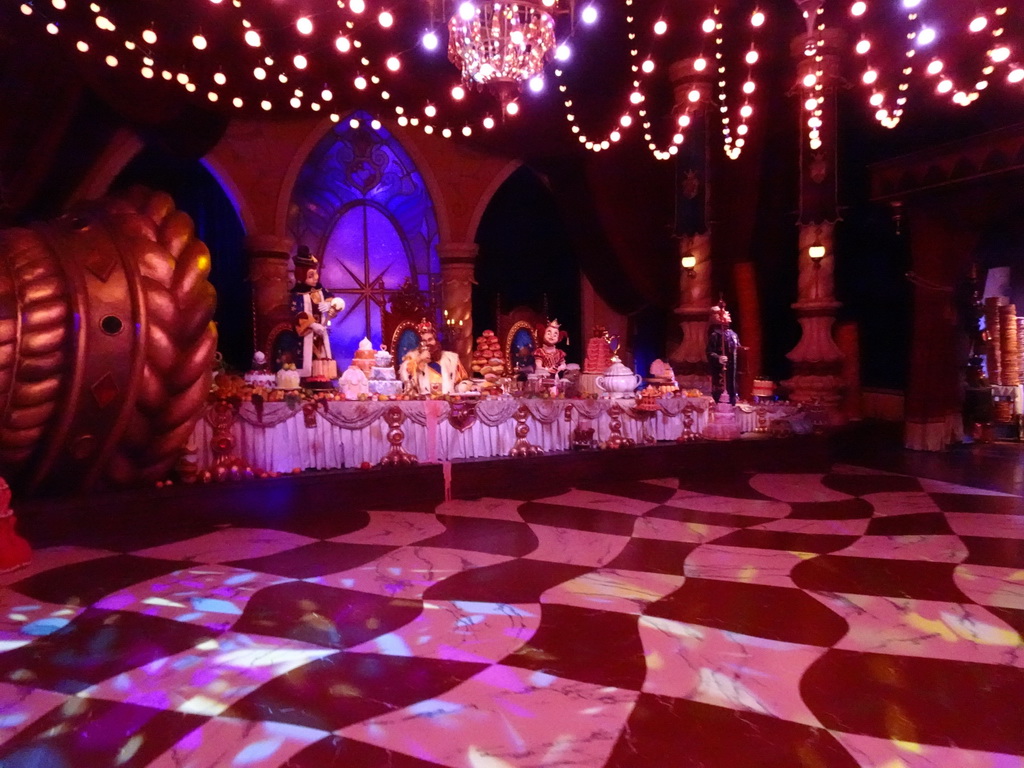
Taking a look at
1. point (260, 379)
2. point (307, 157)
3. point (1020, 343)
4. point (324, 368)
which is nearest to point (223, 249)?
point (307, 157)

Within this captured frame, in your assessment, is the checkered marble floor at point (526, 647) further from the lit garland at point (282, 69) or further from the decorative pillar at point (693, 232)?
the decorative pillar at point (693, 232)

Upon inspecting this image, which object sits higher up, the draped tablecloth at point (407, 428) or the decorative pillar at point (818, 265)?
the decorative pillar at point (818, 265)

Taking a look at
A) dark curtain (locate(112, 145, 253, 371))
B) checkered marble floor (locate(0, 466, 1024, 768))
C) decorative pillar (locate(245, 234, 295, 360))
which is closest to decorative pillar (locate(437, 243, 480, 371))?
decorative pillar (locate(245, 234, 295, 360))

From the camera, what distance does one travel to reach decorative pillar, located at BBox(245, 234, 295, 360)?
7695 millimetres

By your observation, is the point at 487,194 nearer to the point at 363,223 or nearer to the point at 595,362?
the point at 363,223

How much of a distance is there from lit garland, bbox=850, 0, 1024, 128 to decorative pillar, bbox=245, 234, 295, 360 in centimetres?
572

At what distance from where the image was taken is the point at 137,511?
408 centimetres

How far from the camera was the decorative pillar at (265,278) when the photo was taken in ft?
25.2

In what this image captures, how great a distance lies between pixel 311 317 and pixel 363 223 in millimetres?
4050

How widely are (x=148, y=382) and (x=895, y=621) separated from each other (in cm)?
363

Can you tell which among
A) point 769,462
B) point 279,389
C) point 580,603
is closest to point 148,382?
point 279,389

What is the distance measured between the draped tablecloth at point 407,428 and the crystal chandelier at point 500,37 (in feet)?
7.61

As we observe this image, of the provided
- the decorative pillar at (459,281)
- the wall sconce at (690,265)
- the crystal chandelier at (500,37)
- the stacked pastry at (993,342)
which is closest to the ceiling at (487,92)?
the crystal chandelier at (500,37)

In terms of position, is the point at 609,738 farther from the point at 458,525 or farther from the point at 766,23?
the point at 766,23
